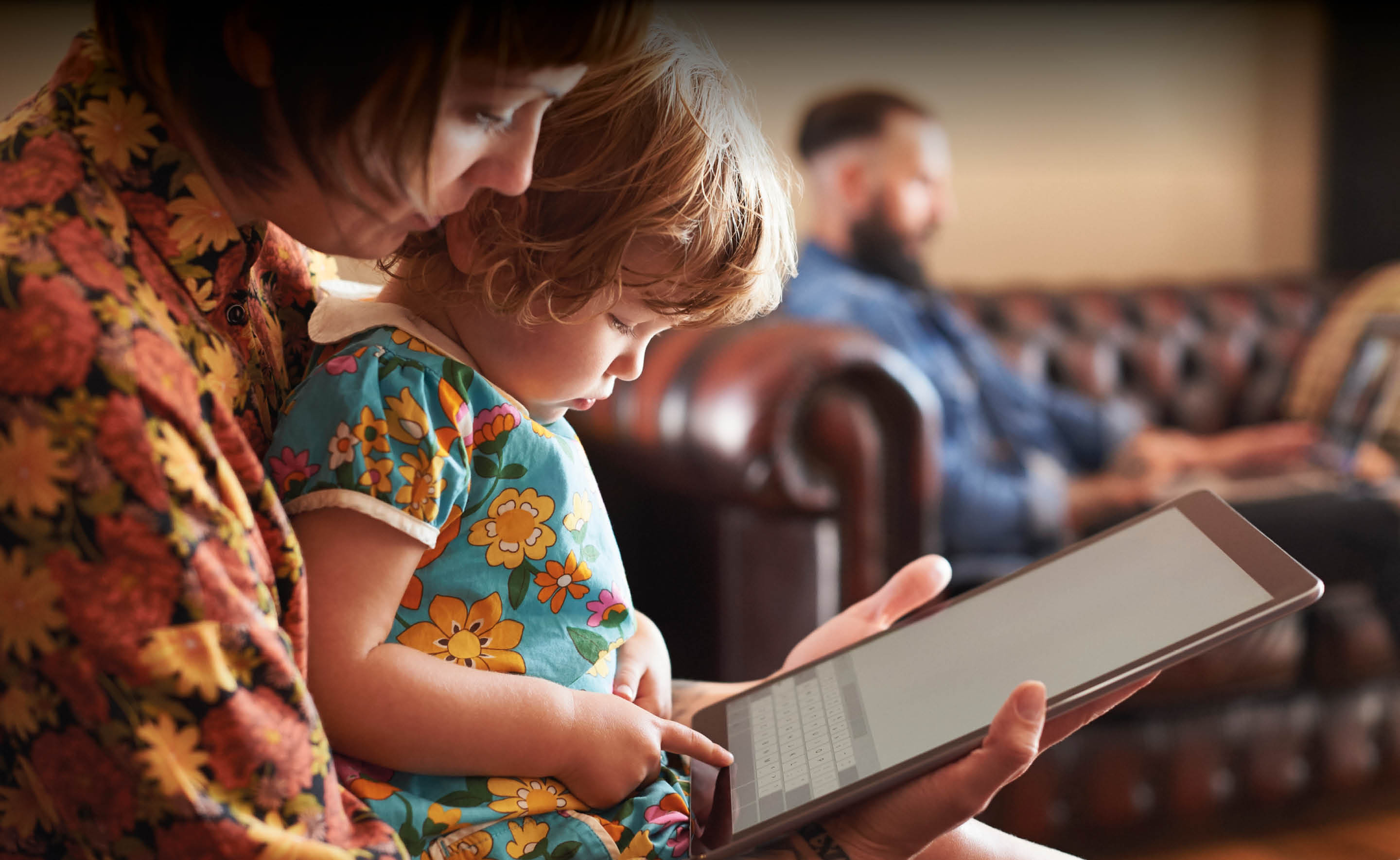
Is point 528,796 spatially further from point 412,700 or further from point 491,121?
point 491,121

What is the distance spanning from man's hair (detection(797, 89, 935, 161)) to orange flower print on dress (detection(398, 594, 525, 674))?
1807 mm

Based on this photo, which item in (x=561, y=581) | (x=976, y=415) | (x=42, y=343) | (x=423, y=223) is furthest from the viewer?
(x=976, y=415)

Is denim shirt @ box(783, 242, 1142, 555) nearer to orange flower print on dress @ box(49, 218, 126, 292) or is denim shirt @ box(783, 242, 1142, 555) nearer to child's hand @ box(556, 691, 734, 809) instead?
child's hand @ box(556, 691, 734, 809)

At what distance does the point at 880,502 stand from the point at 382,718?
0.98m

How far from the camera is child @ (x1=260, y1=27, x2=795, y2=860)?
0.54 metres

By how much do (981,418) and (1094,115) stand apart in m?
1.38

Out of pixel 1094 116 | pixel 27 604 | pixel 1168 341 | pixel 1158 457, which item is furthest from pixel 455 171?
pixel 1094 116

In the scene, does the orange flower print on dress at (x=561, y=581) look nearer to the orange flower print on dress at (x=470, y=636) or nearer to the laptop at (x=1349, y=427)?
the orange flower print on dress at (x=470, y=636)

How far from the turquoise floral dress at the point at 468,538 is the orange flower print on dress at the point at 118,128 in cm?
13

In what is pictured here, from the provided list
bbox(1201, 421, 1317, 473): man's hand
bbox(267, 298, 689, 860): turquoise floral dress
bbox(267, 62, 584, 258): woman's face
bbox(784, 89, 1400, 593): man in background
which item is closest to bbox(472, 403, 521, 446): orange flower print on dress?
bbox(267, 298, 689, 860): turquoise floral dress

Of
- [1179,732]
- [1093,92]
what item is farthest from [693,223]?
[1093,92]

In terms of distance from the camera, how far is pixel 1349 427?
232 centimetres

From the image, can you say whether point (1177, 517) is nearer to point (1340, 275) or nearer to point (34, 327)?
point (34, 327)

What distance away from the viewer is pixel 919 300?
222cm
